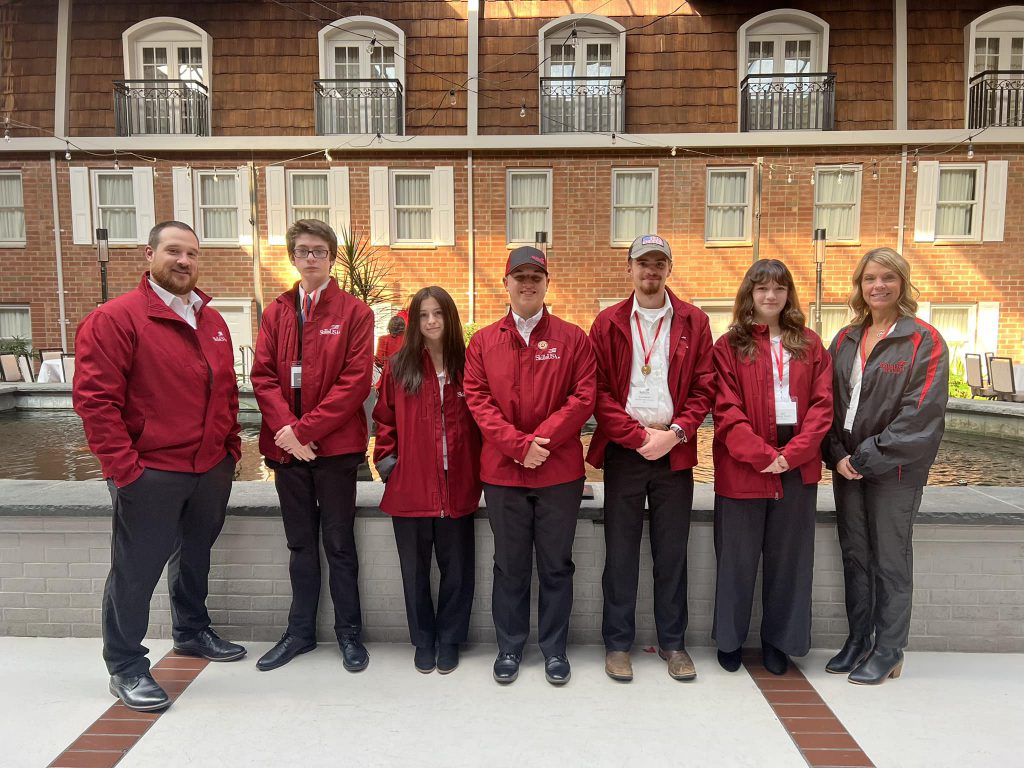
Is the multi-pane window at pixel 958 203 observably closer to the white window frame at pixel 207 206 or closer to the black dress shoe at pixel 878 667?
the black dress shoe at pixel 878 667

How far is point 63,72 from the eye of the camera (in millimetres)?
13664

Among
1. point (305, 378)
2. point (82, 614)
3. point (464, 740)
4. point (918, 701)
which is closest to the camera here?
point (464, 740)

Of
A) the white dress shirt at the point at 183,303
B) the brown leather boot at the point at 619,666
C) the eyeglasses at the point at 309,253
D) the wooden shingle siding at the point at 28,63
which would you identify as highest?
the wooden shingle siding at the point at 28,63

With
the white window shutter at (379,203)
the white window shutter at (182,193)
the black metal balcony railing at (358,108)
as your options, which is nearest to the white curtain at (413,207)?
the white window shutter at (379,203)

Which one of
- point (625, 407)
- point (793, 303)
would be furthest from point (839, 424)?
point (625, 407)

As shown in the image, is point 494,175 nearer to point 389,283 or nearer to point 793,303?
point 389,283

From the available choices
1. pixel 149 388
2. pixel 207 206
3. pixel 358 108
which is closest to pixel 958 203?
pixel 358 108

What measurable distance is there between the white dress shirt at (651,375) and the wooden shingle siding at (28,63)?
15.7 metres

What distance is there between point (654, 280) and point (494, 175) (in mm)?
11543

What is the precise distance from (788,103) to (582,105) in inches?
164

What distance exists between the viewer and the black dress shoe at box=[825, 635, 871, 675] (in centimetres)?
286

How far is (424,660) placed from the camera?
2896 mm

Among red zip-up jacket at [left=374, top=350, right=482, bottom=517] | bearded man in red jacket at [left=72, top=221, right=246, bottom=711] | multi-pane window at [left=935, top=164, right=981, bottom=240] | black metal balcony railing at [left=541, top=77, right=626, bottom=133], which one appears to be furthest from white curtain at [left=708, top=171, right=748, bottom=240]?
bearded man in red jacket at [left=72, top=221, right=246, bottom=711]

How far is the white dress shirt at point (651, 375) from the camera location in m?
2.86
